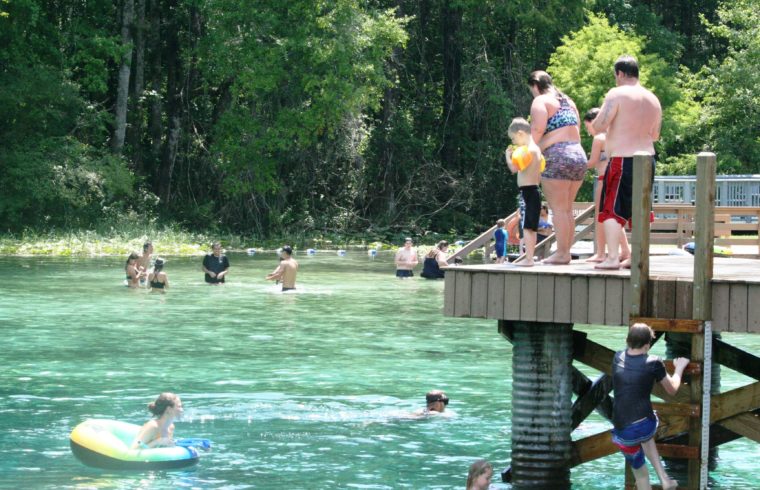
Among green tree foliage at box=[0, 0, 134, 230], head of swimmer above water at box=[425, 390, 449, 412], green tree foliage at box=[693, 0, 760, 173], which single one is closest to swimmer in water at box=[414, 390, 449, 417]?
head of swimmer above water at box=[425, 390, 449, 412]

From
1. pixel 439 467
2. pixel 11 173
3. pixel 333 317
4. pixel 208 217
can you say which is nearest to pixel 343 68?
pixel 208 217

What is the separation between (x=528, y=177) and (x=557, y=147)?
0.37 m

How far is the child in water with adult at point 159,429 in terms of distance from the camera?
13.1m

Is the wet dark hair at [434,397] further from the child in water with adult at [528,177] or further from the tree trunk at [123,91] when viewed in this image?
the tree trunk at [123,91]

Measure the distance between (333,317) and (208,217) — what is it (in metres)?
27.1

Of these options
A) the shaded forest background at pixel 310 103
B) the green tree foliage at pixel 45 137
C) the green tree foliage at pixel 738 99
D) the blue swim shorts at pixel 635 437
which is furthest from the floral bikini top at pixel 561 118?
the green tree foliage at pixel 45 137

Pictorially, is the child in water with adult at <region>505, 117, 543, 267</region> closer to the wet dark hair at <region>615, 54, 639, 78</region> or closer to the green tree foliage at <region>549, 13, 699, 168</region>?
the wet dark hair at <region>615, 54, 639, 78</region>

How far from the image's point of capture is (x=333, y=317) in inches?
1054

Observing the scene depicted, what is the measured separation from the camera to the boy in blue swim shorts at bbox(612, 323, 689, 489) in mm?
9711

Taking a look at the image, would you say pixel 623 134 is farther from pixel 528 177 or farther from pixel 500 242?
pixel 500 242

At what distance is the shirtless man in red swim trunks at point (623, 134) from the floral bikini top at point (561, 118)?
467 mm

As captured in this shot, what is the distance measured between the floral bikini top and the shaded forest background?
35.4 meters

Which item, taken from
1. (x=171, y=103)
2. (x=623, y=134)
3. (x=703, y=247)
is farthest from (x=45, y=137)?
(x=703, y=247)

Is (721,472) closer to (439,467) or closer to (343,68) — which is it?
(439,467)
